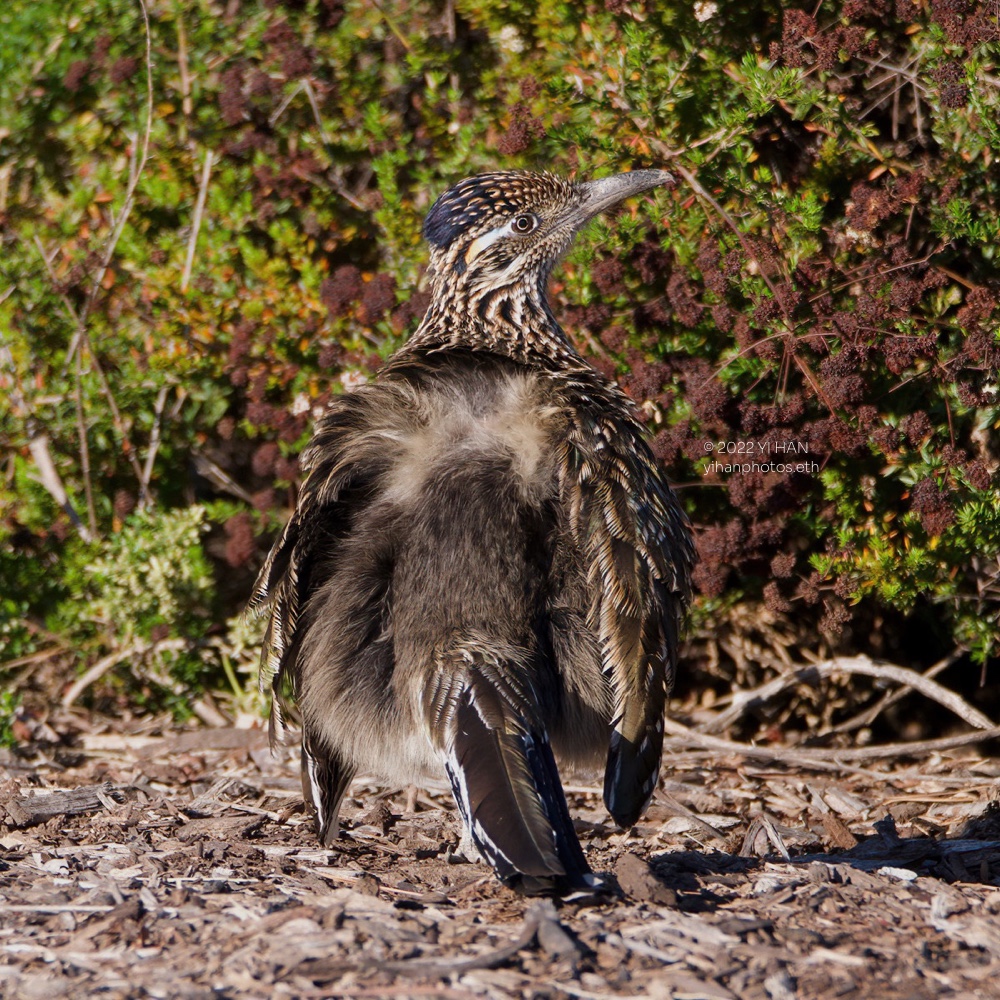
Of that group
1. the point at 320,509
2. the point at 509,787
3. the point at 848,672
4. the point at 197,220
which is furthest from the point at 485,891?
the point at 197,220

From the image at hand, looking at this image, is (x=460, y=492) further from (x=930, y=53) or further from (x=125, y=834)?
(x=930, y=53)

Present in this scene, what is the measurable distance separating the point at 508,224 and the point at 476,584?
5.39 ft

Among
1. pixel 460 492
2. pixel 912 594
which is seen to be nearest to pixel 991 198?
pixel 912 594

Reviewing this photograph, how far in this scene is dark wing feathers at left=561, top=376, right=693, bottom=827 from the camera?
3934mm

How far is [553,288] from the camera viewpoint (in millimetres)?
5570

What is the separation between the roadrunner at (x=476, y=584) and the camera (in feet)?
12.8

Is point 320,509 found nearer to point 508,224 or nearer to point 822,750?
point 508,224

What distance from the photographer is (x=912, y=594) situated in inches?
199

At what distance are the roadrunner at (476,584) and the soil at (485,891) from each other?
36cm

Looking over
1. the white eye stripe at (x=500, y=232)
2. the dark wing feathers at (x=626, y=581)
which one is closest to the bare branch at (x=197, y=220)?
the white eye stripe at (x=500, y=232)

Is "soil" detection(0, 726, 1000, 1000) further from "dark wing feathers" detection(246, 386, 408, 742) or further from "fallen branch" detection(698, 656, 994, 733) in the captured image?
"dark wing feathers" detection(246, 386, 408, 742)

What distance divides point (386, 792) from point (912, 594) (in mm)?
2306

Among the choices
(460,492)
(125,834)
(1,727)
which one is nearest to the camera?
(460,492)

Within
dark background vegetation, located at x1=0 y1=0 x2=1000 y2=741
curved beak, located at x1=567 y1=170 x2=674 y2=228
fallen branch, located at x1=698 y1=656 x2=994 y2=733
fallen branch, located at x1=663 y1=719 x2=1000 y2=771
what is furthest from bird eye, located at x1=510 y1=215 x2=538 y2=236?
fallen branch, located at x1=698 y1=656 x2=994 y2=733
